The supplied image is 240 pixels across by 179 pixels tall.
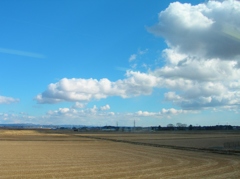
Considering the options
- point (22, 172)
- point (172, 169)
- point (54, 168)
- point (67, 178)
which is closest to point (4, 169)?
point (22, 172)

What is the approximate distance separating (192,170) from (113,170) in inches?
234

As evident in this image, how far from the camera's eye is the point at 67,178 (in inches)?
752

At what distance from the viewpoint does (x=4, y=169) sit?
22.6 m

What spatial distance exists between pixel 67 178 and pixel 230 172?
11835mm

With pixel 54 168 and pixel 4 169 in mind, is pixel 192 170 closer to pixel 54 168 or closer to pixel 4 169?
pixel 54 168

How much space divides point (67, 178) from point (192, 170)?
969cm

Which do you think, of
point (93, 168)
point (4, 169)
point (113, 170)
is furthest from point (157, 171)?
point (4, 169)

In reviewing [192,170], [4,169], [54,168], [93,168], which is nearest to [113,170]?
[93,168]

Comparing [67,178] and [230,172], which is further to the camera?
[230,172]

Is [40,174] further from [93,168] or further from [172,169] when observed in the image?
[172,169]

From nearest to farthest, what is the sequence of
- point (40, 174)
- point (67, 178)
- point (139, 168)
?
point (67, 178)
point (40, 174)
point (139, 168)

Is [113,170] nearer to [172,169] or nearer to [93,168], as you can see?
Answer: [93,168]

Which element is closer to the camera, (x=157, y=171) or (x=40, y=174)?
(x=40, y=174)

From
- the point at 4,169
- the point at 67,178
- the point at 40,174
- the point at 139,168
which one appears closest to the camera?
the point at 67,178
